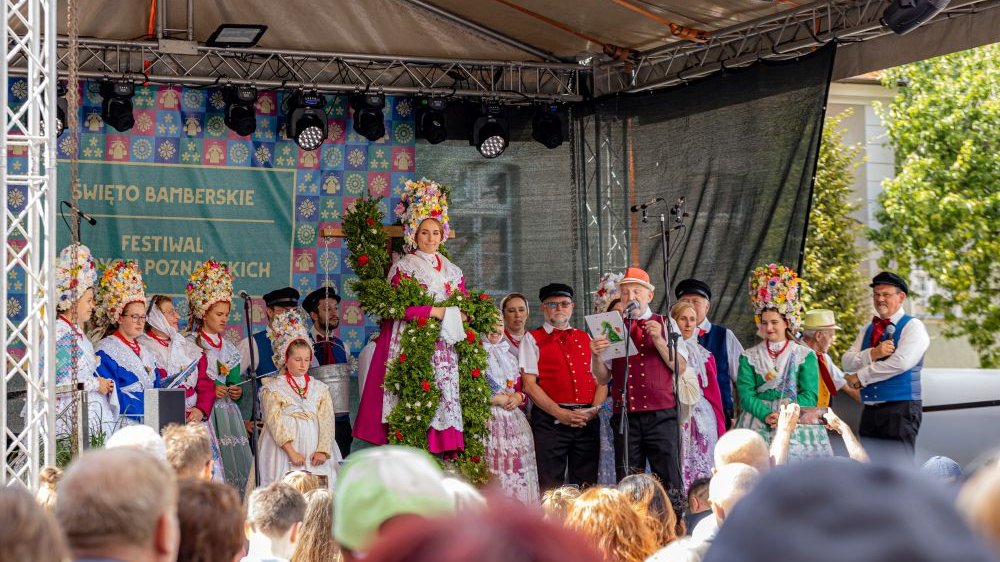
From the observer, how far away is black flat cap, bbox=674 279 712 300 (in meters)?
8.39

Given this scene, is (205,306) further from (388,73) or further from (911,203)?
(911,203)

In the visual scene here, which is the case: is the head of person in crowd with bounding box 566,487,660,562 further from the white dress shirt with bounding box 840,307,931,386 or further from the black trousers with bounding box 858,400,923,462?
the white dress shirt with bounding box 840,307,931,386

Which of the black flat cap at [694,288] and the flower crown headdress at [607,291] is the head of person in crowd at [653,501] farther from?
the flower crown headdress at [607,291]

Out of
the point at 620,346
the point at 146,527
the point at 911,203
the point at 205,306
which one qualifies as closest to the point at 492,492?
the point at 146,527

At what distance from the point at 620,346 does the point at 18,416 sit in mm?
3718

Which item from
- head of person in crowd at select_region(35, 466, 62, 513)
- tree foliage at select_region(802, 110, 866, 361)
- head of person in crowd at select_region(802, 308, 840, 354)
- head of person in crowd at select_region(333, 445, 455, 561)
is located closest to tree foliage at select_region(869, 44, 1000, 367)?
tree foliage at select_region(802, 110, 866, 361)

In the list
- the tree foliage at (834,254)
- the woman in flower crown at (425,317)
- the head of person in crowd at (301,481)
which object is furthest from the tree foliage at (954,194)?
the head of person in crowd at (301,481)

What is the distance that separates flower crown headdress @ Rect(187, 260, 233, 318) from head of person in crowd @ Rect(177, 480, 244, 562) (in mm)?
5961

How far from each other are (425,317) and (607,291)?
1.65 m

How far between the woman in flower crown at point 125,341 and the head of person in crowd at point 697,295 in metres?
3.49

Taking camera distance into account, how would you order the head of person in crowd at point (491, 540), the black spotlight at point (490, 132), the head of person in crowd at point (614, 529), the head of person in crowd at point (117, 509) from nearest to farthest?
1. the head of person in crowd at point (491, 540)
2. the head of person in crowd at point (117, 509)
3. the head of person in crowd at point (614, 529)
4. the black spotlight at point (490, 132)

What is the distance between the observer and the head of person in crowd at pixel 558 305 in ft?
26.8

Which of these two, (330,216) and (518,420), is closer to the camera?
(518,420)

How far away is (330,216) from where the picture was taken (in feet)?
31.3
